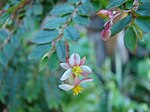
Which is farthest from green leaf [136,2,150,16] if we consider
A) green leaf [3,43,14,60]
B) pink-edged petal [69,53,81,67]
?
green leaf [3,43,14,60]

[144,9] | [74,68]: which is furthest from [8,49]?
[144,9]

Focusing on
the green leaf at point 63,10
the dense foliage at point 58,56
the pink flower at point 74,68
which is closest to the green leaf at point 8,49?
the dense foliage at point 58,56

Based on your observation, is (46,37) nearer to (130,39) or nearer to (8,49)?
(130,39)

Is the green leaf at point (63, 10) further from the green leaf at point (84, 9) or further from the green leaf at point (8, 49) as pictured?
the green leaf at point (8, 49)

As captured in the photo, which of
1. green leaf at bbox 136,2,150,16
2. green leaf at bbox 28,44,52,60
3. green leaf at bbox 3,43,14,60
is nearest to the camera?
green leaf at bbox 136,2,150,16

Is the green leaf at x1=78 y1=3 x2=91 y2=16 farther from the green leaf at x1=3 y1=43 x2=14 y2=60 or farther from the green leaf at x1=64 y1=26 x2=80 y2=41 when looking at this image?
the green leaf at x1=3 y1=43 x2=14 y2=60
